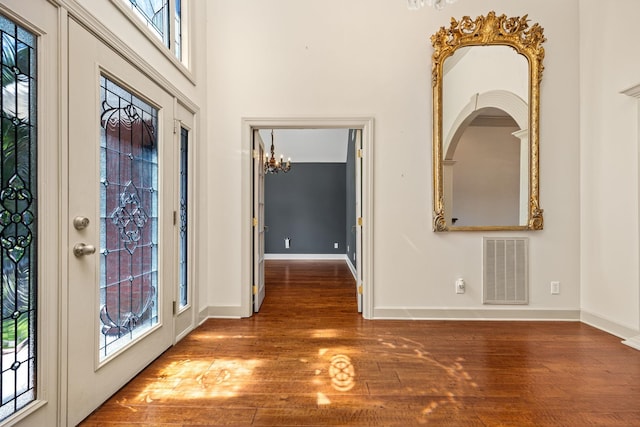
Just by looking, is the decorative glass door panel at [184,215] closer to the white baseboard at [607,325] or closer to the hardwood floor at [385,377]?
the hardwood floor at [385,377]

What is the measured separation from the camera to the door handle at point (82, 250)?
158 cm

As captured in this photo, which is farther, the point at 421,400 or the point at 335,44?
the point at 335,44

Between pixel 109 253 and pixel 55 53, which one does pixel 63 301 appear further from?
pixel 55 53

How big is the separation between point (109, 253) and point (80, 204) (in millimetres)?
375

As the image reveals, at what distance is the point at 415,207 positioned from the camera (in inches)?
132

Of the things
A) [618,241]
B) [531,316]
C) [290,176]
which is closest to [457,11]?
[618,241]

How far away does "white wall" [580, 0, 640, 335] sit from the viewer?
9.05 ft

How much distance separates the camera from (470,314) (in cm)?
330

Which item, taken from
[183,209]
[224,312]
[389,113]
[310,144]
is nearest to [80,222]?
[183,209]

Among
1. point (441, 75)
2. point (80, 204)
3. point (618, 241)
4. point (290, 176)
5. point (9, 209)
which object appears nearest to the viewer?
point (9, 209)

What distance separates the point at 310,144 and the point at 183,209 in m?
5.18

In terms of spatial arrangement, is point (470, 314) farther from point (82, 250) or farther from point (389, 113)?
point (82, 250)

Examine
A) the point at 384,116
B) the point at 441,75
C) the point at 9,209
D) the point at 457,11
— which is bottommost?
the point at 9,209

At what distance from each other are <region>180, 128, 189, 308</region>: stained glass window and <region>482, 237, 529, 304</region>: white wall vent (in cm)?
290
